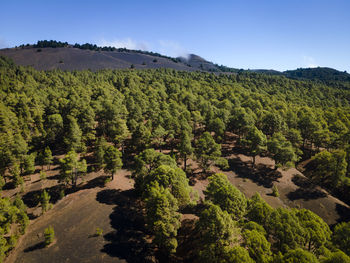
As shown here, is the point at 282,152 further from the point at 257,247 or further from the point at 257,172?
the point at 257,247

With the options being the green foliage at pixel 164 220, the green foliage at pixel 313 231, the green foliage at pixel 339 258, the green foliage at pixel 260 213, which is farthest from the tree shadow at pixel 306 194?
the green foliage at pixel 164 220

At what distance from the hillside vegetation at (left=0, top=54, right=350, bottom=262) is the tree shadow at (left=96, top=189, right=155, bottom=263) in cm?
180

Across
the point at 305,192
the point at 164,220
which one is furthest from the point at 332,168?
the point at 164,220

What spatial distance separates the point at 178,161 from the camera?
61.4m

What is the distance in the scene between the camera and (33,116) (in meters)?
68.1

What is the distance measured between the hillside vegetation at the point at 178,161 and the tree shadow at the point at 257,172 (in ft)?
15.7

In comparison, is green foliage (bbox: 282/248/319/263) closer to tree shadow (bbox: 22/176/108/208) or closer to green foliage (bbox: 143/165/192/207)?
green foliage (bbox: 143/165/192/207)

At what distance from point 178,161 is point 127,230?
30.4 meters

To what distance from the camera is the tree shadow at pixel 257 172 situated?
185 ft

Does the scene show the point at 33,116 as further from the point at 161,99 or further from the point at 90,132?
the point at 161,99

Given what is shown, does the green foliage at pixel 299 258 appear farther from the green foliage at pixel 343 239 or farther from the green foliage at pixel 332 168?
the green foliage at pixel 332 168

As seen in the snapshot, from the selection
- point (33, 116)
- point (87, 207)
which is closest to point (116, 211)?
point (87, 207)

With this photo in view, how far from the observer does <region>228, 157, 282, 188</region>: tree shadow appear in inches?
2223

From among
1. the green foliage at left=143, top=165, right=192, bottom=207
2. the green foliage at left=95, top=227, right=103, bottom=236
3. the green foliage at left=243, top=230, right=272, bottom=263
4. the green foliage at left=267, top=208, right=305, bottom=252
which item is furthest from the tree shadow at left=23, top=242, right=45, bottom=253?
the green foliage at left=267, top=208, right=305, bottom=252
